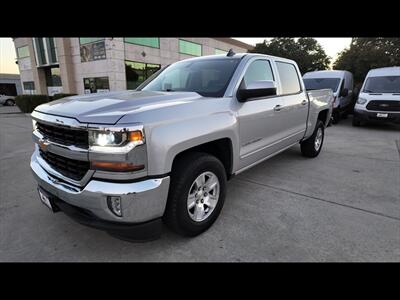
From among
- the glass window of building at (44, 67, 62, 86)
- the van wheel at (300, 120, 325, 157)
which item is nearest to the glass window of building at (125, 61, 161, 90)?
the glass window of building at (44, 67, 62, 86)

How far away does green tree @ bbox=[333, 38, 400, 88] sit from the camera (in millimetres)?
17359

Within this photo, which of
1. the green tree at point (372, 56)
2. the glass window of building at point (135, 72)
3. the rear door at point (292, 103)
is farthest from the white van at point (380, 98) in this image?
the glass window of building at point (135, 72)

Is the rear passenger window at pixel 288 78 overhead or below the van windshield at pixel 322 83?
overhead

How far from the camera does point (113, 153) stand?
1.97m

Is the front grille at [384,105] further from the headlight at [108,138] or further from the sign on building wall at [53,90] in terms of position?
the sign on building wall at [53,90]

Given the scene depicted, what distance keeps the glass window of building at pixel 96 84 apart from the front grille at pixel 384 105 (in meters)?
18.4

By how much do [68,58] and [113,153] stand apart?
2563 centimetres

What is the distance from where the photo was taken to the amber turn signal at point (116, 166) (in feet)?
6.52

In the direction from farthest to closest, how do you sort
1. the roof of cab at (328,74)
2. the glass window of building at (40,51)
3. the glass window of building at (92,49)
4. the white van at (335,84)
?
the glass window of building at (40,51) → the glass window of building at (92,49) → the roof of cab at (328,74) → the white van at (335,84)
